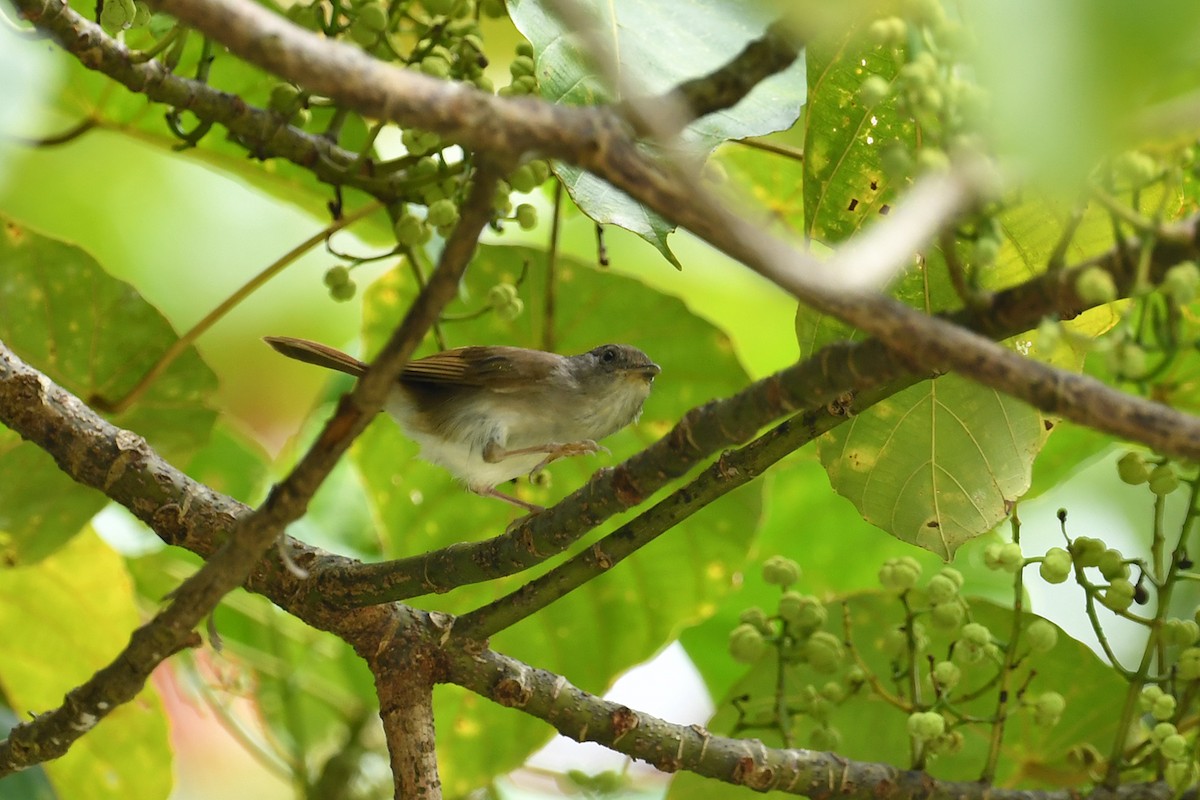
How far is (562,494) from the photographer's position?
2.45 meters

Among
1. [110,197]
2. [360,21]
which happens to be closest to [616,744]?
[360,21]

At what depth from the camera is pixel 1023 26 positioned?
463 millimetres

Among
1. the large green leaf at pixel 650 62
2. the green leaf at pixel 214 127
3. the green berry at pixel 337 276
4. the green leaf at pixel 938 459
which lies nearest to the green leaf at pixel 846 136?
the large green leaf at pixel 650 62

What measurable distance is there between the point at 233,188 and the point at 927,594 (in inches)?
100

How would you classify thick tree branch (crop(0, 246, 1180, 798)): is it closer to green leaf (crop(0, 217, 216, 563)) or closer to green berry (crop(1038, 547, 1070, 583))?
green berry (crop(1038, 547, 1070, 583))

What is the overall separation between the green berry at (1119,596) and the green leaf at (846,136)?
1.77 feet

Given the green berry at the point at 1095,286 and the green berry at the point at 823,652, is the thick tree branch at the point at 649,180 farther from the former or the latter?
the green berry at the point at 823,652

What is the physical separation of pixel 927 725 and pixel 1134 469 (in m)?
0.40

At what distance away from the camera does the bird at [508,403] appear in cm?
225

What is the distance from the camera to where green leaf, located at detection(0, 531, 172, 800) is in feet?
7.68

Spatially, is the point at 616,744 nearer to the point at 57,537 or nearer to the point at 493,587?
the point at 493,587

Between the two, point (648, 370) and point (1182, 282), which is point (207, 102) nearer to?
point (648, 370)

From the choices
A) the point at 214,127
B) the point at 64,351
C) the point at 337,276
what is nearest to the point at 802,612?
the point at 337,276

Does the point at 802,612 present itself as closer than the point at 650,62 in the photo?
No
